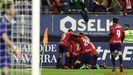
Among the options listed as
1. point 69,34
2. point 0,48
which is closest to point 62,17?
point 69,34

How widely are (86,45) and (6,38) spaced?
10.7 m

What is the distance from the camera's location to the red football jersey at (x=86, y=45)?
71.0ft

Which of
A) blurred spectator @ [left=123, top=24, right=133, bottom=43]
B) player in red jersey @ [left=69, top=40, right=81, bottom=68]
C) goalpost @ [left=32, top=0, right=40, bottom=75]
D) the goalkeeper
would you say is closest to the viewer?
goalpost @ [left=32, top=0, right=40, bottom=75]

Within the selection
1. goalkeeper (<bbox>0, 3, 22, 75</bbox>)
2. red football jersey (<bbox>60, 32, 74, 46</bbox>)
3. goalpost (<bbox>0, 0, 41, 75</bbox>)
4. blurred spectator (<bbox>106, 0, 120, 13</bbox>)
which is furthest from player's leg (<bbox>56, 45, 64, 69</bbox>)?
goalkeeper (<bbox>0, 3, 22, 75</bbox>)

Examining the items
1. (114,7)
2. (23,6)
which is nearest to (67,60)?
(114,7)

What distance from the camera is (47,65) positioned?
72.4ft

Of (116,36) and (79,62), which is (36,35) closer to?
(116,36)

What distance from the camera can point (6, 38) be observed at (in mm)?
11180

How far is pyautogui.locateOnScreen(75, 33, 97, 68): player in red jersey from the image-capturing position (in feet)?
70.7

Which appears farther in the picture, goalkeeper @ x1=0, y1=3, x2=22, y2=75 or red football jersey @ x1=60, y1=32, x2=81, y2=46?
red football jersey @ x1=60, y1=32, x2=81, y2=46

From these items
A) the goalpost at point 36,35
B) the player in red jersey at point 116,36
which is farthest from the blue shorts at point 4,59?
the player in red jersey at point 116,36

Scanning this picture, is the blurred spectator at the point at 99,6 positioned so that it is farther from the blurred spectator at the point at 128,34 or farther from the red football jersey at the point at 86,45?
the red football jersey at the point at 86,45

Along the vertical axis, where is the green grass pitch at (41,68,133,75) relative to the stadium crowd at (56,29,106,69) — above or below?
below

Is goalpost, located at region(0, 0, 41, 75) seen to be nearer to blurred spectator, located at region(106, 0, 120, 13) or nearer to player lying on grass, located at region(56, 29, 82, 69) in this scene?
player lying on grass, located at region(56, 29, 82, 69)
